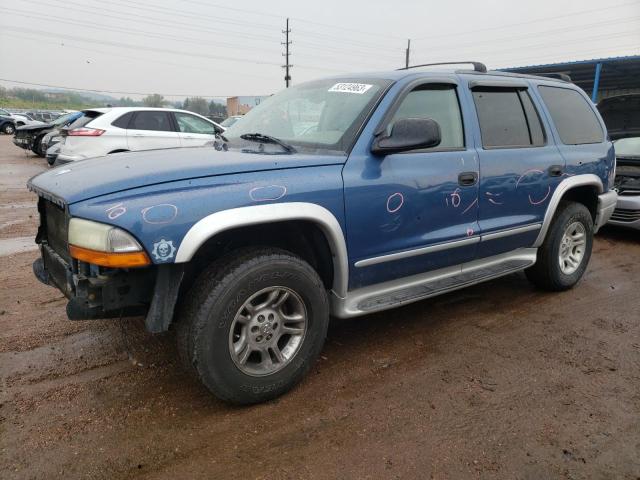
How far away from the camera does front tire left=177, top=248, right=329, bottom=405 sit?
232cm

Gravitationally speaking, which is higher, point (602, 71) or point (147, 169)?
point (602, 71)

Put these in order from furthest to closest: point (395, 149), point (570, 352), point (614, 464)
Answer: point (570, 352) → point (395, 149) → point (614, 464)

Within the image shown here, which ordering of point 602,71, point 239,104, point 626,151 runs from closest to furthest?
1. point 626,151
2. point 602,71
3. point 239,104

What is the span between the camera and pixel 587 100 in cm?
454

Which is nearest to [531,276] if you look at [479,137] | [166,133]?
[479,137]

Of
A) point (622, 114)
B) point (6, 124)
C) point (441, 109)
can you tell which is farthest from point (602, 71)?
point (6, 124)

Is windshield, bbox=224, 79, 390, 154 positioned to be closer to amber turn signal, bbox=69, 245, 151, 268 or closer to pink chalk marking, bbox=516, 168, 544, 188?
amber turn signal, bbox=69, 245, 151, 268

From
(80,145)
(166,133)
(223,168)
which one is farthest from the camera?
(166,133)

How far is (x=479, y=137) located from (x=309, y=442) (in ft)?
7.77

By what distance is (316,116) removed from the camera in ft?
10.6

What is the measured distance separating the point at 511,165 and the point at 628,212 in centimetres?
397

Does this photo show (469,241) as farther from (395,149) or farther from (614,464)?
(614,464)

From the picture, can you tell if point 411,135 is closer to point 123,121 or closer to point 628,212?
point 628,212

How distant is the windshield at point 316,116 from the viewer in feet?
9.54
